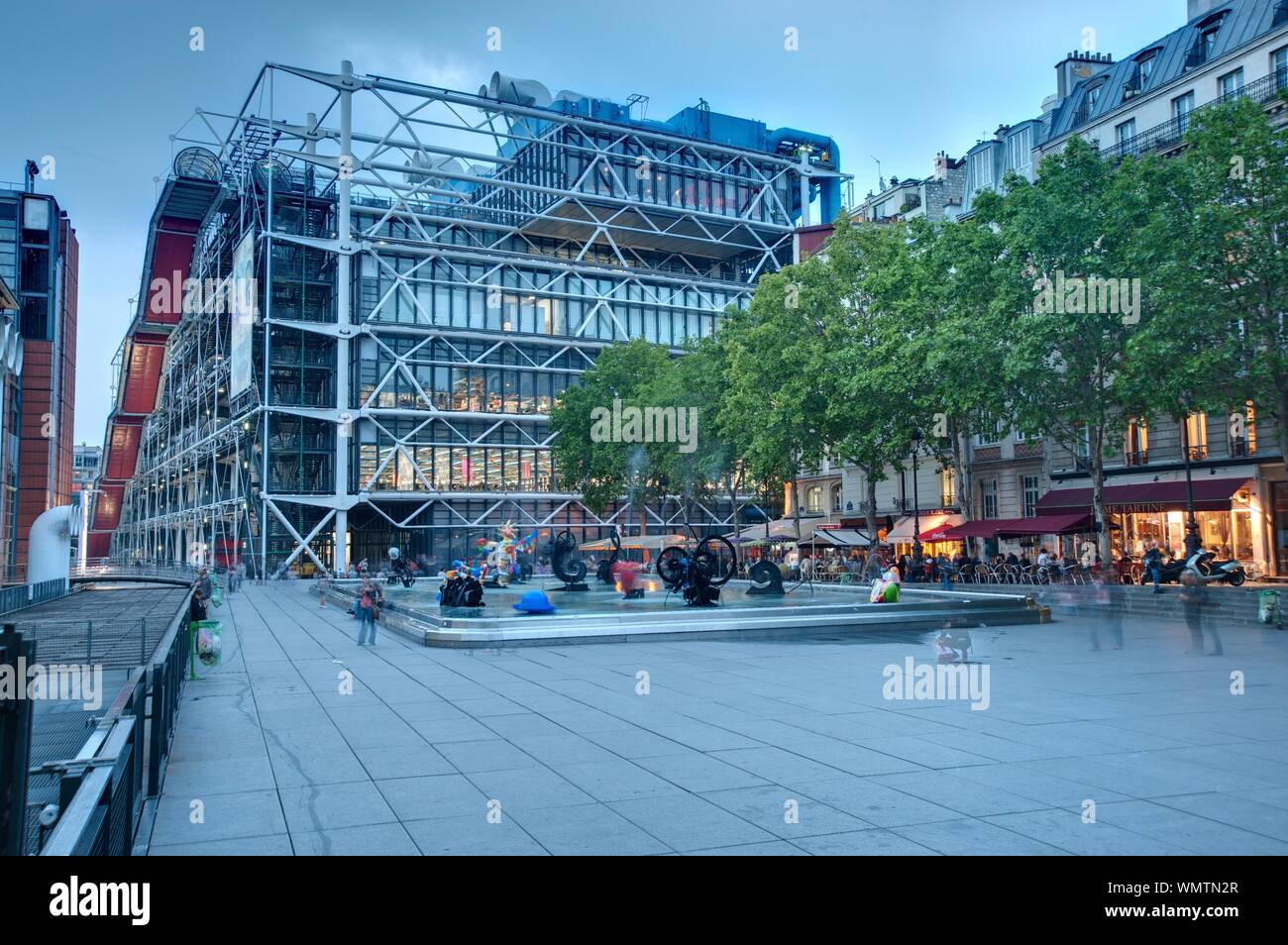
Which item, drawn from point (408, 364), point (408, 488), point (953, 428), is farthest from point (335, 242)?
point (953, 428)

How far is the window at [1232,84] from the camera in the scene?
118 ft

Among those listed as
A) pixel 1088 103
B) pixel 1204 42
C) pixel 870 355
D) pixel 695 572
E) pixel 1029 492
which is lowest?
pixel 695 572

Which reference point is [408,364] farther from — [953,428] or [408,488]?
[953,428]

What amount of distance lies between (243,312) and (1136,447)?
5403cm

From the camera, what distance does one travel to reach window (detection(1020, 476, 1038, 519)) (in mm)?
45406

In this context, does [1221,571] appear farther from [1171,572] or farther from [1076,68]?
[1076,68]

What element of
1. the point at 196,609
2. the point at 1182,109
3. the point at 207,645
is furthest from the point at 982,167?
the point at 207,645

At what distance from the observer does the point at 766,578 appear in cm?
3481

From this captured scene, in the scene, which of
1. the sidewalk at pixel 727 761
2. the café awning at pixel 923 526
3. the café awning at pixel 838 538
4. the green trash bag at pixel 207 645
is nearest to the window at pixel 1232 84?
the café awning at pixel 923 526

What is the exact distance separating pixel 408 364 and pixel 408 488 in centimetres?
865

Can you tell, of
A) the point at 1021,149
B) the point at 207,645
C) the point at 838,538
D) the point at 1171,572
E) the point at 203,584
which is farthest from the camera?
the point at 1021,149

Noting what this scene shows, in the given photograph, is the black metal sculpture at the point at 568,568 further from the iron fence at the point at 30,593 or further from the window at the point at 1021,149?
the window at the point at 1021,149
